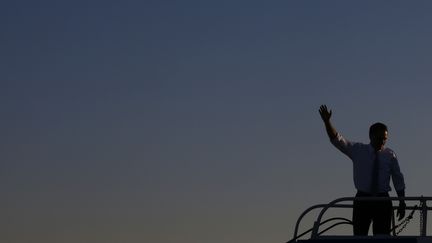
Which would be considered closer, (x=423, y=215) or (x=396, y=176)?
(x=423, y=215)

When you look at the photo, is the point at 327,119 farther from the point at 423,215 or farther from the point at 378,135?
the point at 423,215

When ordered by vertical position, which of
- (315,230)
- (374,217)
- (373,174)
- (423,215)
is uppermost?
(373,174)

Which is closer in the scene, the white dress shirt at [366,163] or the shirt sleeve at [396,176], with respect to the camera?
the white dress shirt at [366,163]

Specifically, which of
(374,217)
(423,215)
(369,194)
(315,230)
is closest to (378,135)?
(369,194)

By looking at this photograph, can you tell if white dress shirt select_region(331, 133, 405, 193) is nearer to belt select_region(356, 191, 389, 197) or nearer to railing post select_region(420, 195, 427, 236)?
belt select_region(356, 191, 389, 197)

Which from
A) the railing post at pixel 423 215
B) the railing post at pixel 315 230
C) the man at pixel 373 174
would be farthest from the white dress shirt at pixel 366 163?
the railing post at pixel 315 230

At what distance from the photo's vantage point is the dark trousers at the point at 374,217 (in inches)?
867

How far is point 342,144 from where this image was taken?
22391mm

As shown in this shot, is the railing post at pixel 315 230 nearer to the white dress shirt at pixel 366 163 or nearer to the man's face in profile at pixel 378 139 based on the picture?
the white dress shirt at pixel 366 163

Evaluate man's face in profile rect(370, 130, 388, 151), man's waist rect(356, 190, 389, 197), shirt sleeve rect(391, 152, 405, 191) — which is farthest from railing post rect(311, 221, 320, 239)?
shirt sleeve rect(391, 152, 405, 191)

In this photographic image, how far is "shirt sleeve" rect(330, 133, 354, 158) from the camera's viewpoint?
881 inches

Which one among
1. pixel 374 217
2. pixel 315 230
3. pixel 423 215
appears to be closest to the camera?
pixel 315 230

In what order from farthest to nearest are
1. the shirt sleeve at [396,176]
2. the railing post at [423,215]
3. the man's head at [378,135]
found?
the shirt sleeve at [396,176] → the man's head at [378,135] → the railing post at [423,215]

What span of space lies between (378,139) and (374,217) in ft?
3.61
